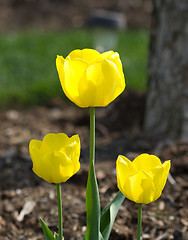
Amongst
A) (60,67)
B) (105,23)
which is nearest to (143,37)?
(105,23)

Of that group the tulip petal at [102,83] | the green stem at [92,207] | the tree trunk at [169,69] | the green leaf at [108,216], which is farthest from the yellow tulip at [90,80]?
the tree trunk at [169,69]

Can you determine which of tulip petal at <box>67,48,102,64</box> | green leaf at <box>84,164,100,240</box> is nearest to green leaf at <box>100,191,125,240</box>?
green leaf at <box>84,164,100,240</box>

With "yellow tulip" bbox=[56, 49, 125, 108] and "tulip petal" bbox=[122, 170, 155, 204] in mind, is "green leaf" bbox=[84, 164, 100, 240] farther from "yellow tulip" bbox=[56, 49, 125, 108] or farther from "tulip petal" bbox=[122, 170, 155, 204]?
"yellow tulip" bbox=[56, 49, 125, 108]

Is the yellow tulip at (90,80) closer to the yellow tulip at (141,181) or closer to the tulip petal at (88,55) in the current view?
the tulip petal at (88,55)

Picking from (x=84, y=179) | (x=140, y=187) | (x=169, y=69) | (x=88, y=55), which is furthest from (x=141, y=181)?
(x=169, y=69)

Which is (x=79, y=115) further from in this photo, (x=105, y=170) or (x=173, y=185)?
(x=173, y=185)

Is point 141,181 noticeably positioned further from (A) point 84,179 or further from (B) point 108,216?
(A) point 84,179
